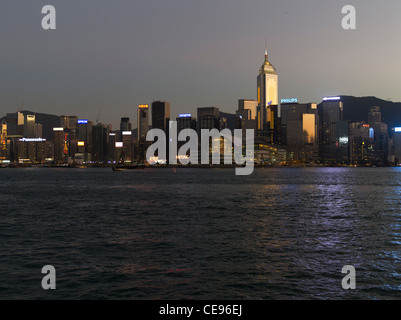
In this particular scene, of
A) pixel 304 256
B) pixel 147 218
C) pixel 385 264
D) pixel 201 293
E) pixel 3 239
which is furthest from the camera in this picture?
pixel 147 218

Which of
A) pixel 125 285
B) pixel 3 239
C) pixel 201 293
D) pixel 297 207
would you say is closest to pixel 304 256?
pixel 201 293

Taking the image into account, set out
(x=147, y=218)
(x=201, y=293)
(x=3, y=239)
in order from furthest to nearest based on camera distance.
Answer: (x=147, y=218) → (x=3, y=239) → (x=201, y=293)

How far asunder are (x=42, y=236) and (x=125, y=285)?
17198 millimetres

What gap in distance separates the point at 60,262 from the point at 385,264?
20.6m

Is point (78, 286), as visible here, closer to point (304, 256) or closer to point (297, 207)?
point (304, 256)

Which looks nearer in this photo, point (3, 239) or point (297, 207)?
point (3, 239)

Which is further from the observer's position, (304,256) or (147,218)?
(147,218)
